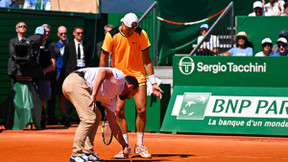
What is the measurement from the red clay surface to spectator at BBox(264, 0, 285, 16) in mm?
5196

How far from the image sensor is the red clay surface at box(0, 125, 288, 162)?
10.8 metres

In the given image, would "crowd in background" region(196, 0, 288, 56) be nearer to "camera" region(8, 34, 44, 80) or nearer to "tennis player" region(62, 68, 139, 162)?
"camera" region(8, 34, 44, 80)

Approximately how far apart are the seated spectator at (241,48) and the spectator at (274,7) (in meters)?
1.84

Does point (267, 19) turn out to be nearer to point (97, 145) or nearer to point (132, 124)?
point (132, 124)

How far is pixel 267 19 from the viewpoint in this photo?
1723 cm

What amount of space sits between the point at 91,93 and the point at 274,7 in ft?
33.7

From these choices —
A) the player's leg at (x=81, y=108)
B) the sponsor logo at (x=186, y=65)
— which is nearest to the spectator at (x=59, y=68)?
the sponsor logo at (x=186, y=65)

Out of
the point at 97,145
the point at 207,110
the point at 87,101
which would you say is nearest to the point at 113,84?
the point at 87,101

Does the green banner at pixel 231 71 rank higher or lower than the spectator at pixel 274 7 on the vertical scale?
lower

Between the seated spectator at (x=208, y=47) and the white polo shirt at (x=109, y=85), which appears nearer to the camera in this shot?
the white polo shirt at (x=109, y=85)

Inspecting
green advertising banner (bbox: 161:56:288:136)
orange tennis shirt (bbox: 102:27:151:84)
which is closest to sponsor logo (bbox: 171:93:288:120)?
green advertising banner (bbox: 161:56:288:136)

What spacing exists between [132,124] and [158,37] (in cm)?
440

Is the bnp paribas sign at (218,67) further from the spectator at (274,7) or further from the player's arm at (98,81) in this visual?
the player's arm at (98,81)

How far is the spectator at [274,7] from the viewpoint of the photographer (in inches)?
707
